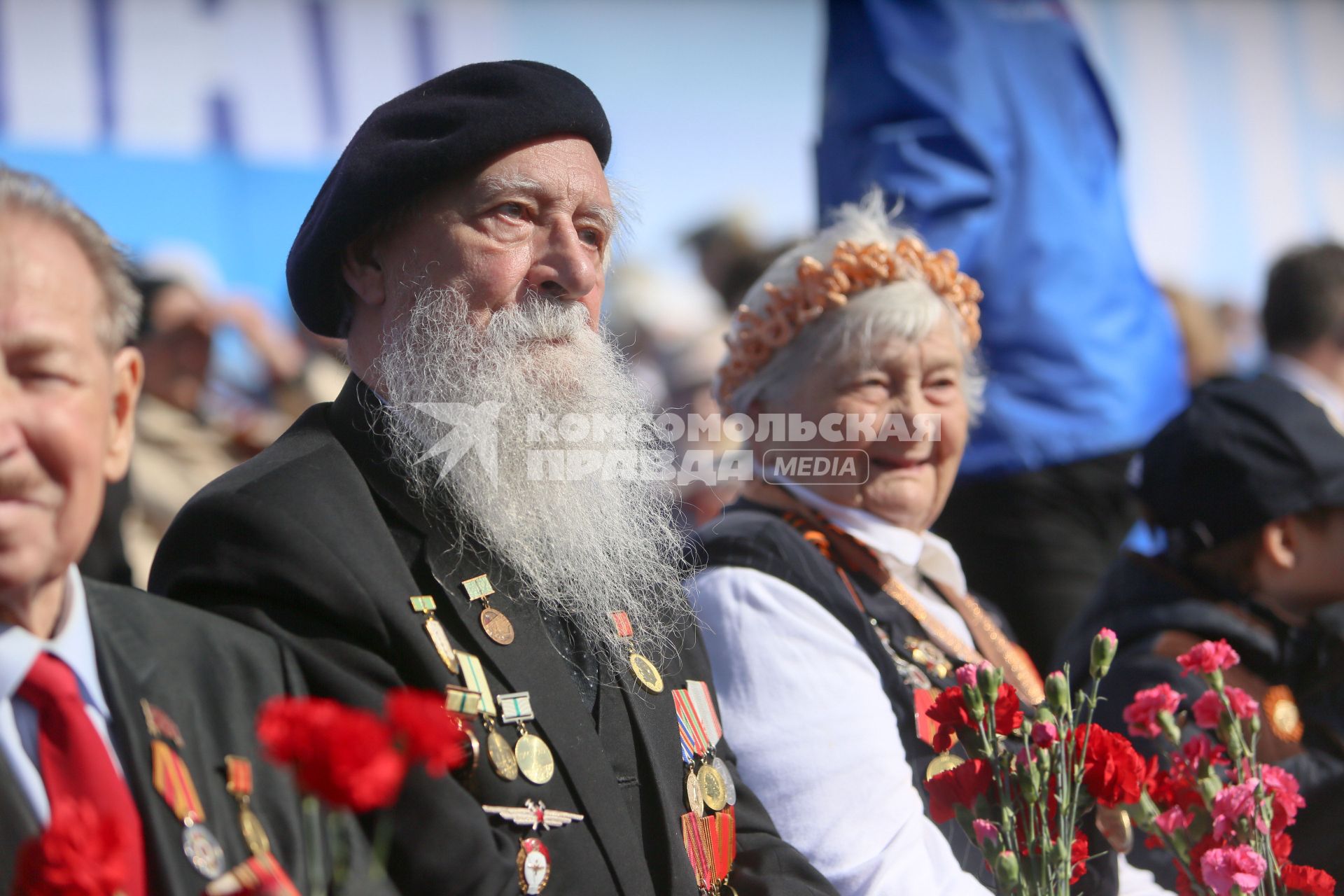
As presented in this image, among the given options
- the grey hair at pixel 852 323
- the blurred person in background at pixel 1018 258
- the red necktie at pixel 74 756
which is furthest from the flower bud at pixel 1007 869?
the blurred person in background at pixel 1018 258

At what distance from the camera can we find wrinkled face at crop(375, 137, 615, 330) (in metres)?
2.82

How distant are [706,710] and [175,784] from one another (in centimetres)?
123

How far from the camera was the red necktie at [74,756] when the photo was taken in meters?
1.81

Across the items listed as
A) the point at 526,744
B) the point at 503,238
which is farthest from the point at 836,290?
the point at 526,744

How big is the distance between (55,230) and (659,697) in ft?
4.51

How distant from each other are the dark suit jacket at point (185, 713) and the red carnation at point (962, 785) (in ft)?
3.48

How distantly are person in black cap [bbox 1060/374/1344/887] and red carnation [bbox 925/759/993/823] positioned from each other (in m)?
1.29

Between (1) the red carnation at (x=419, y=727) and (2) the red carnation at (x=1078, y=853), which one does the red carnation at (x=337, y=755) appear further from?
(2) the red carnation at (x=1078, y=853)

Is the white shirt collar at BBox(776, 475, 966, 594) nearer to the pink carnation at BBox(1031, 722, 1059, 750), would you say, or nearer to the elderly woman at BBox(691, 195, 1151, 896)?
the elderly woman at BBox(691, 195, 1151, 896)

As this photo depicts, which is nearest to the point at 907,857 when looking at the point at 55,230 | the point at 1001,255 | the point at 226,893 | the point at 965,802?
the point at 965,802

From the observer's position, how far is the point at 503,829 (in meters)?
2.32

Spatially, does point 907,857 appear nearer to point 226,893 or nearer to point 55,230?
point 226,893

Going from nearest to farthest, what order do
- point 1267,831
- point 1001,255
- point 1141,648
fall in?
1. point 1267,831
2. point 1141,648
3. point 1001,255

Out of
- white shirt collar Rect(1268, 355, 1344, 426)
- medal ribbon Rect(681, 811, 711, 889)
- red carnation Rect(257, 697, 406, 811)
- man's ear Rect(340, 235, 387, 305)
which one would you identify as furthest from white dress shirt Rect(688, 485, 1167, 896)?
white shirt collar Rect(1268, 355, 1344, 426)
